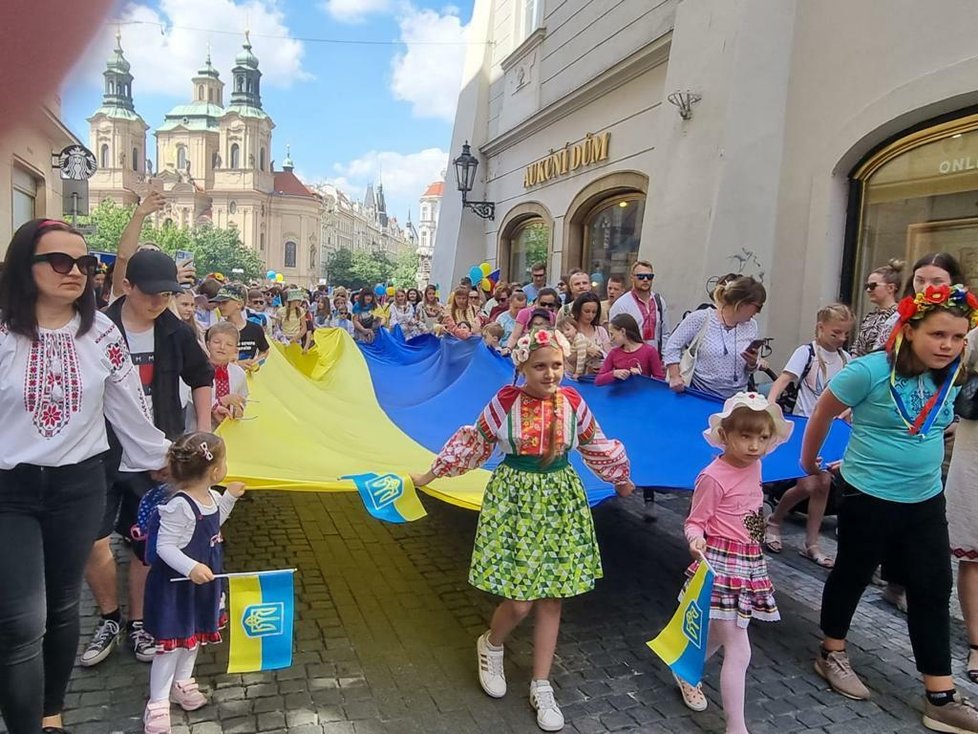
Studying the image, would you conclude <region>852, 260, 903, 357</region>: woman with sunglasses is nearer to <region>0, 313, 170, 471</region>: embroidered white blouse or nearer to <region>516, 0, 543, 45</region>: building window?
<region>0, 313, 170, 471</region>: embroidered white blouse

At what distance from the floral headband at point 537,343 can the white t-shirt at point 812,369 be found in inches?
81.4

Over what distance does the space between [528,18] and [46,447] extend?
1403cm

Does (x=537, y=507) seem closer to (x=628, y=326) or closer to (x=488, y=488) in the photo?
(x=488, y=488)

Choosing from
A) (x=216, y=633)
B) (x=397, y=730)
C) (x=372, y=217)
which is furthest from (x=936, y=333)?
(x=372, y=217)

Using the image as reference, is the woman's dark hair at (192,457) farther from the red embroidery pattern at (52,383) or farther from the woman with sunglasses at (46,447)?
the red embroidery pattern at (52,383)

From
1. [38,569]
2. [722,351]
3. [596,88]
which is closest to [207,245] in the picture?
[596,88]

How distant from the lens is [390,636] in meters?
3.57

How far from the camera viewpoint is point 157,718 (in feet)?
8.70

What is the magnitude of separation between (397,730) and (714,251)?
20.6 ft

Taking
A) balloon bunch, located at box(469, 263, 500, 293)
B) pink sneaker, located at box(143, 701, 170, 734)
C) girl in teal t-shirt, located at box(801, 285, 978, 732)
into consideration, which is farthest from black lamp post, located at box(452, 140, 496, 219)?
pink sneaker, located at box(143, 701, 170, 734)

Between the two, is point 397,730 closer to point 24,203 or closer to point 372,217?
point 24,203

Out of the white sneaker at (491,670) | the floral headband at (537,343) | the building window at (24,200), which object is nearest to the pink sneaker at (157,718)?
the white sneaker at (491,670)

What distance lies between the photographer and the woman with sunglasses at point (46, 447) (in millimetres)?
2191

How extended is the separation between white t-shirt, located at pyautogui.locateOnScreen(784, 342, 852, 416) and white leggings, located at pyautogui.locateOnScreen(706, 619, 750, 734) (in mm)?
1963
